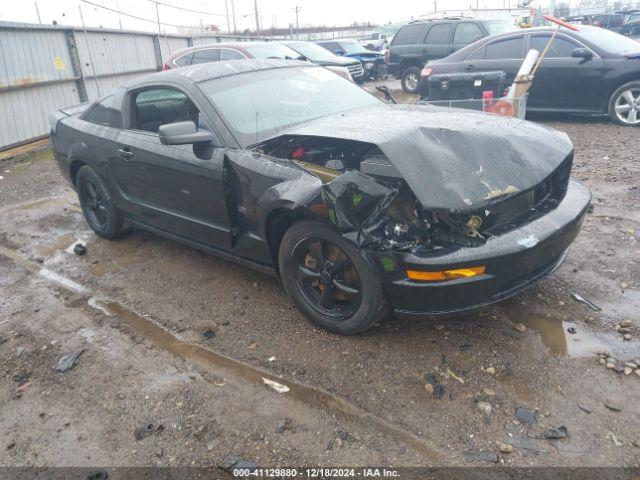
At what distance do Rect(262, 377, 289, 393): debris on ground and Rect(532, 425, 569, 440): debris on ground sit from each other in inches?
51.1

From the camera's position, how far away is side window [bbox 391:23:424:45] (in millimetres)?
13180

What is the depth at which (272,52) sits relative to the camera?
10922mm

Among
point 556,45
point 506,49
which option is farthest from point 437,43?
point 556,45

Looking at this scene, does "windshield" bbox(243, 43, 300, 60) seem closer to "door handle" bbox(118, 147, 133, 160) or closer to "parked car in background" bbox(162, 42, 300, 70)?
"parked car in background" bbox(162, 42, 300, 70)

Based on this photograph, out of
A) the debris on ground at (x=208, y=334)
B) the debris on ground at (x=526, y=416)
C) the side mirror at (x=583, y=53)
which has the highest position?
the side mirror at (x=583, y=53)

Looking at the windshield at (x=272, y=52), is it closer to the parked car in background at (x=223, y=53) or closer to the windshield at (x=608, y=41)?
the parked car in background at (x=223, y=53)

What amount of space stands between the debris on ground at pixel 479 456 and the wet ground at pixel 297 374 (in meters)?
0.03

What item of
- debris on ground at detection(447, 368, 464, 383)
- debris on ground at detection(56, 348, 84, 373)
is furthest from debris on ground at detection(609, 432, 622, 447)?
debris on ground at detection(56, 348, 84, 373)

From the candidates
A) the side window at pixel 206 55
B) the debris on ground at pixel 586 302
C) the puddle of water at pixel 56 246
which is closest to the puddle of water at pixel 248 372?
the puddle of water at pixel 56 246

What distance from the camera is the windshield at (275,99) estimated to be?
3.72 meters

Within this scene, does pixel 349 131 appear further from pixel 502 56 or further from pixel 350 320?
pixel 502 56

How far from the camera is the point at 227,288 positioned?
13.2ft

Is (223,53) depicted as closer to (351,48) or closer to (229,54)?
(229,54)

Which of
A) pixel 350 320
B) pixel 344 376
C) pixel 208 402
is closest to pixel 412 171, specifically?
pixel 350 320
